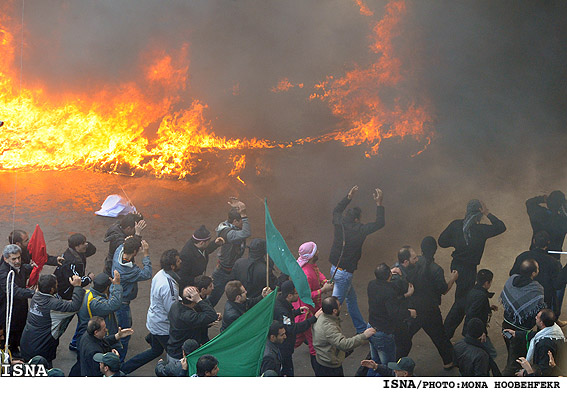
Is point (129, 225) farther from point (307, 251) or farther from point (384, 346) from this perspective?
point (384, 346)

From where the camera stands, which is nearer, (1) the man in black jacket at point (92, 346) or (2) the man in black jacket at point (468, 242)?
(1) the man in black jacket at point (92, 346)

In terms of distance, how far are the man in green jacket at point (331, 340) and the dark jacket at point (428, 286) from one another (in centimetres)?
110

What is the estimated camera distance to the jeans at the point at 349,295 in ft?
28.7

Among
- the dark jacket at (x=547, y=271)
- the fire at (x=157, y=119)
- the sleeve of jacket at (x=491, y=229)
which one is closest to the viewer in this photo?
the dark jacket at (x=547, y=271)

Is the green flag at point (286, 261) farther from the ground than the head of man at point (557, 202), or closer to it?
closer to it

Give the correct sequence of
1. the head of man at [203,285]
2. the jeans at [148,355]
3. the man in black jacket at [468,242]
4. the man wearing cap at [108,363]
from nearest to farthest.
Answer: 1. the man wearing cap at [108,363]
2. the head of man at [203,285]
3. the jeans at [148,355]
4. the man in black jacket at [468,242]

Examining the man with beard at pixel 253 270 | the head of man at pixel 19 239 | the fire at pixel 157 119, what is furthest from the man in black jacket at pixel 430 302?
the fire at pixel 157 119

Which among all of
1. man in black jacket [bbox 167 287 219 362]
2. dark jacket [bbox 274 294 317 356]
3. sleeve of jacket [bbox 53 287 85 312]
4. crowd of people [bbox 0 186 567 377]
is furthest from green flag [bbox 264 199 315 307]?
sleeve of jacket [bbox 53 287 85 312]

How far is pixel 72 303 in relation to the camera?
715 cm

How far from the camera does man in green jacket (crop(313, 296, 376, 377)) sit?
22.3 feet

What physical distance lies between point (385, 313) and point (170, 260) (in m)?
2.43

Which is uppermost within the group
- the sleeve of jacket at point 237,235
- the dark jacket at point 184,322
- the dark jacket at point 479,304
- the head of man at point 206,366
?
the sleeve of jacket at point 237,235

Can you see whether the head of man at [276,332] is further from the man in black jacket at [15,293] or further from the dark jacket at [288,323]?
the man in black jacket at [15,293]
